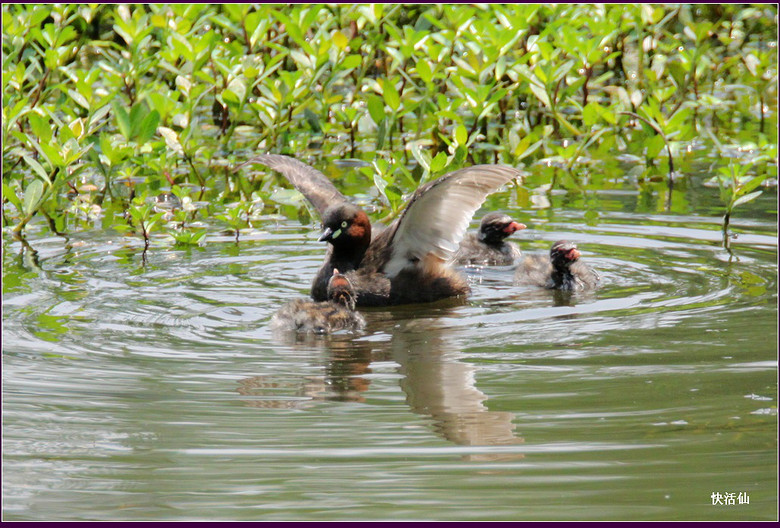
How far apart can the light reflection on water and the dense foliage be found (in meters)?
1.11

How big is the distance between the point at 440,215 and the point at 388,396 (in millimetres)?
2068

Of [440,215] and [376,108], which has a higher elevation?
[376,108]

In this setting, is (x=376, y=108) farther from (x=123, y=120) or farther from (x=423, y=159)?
(x=123, y=120)

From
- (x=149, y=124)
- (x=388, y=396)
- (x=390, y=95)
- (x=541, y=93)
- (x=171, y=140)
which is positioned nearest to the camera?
(x=388, y=396)

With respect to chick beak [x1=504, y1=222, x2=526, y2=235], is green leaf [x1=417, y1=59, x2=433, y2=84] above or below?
above

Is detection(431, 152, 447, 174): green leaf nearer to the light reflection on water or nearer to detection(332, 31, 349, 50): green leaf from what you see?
the light reflection on water

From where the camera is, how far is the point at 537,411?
448cm

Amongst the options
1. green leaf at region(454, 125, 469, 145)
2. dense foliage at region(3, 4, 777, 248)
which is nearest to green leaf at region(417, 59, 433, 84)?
dense foliage at region(3, 4, 777, 248)

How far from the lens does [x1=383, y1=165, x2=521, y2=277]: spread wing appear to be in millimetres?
6398

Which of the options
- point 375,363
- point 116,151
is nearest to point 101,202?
point 116,151

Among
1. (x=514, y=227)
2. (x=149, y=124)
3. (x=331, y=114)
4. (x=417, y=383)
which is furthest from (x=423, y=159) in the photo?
(x=331, y=114)

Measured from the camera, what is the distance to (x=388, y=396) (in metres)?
4.83

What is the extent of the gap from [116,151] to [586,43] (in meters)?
4.40

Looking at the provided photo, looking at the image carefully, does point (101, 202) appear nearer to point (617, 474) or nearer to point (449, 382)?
point (449, 382)
